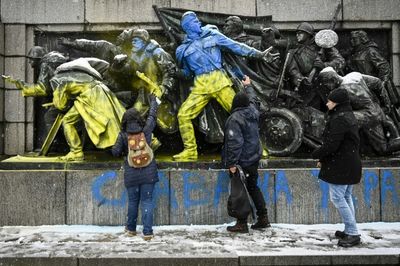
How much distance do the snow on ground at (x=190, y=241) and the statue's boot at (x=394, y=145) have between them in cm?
159

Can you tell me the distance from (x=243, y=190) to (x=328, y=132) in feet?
4.71

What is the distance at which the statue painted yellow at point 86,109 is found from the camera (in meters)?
8.09

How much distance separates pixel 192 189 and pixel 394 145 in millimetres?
3768

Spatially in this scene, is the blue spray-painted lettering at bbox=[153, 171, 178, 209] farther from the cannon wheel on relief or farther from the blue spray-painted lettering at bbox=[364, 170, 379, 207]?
the blue spray-painted lettering at bbox=[364, 170, 379, 207]

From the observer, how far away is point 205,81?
8453 mm

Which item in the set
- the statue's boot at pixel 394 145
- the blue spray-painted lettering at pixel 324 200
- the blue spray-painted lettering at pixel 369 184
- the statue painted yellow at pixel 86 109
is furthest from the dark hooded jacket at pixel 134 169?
the statue's boot at pixel 394 145

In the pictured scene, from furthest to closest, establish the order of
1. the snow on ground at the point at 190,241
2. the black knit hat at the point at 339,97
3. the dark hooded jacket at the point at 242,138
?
1. the dark hooded jacket at the point at 242,138
2. the black knit hat at the point at 339,97
3. the snow on ground at the point at 190,241

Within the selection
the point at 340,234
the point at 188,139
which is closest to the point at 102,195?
the point at 188,139

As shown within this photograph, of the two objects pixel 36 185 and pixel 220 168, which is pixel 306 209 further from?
pixel 36 185

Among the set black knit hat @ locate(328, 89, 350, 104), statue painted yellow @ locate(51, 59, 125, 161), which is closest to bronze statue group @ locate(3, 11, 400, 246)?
statue painted yellow @ locate(51, 59, 125, 161)

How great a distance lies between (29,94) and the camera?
8.62 m

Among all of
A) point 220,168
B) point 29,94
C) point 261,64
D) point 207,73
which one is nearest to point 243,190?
point 220,168

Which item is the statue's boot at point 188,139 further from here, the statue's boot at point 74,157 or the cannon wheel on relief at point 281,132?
the statue's boot at point 74,157

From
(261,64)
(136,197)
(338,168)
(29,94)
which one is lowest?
(136,197)
